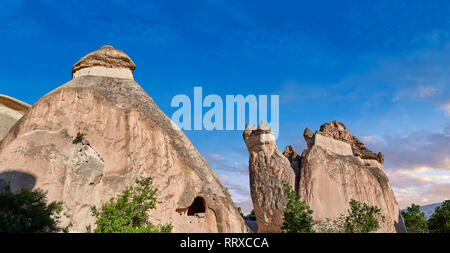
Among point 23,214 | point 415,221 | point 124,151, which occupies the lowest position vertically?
point 415,221

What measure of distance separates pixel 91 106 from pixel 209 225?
7.22 metres

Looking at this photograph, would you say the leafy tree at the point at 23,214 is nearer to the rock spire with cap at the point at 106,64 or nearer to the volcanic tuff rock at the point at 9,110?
the rock spire with cap at the point at 106,64

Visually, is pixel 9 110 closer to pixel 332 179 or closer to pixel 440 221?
Result: pixel 332 179

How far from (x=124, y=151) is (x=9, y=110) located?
10.5 meters

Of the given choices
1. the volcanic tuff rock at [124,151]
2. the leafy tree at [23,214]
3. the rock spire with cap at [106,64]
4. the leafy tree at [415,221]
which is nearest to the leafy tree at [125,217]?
the volcanic tuff rock at [124,151]

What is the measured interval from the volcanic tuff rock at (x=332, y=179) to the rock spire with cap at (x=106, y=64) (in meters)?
9.97

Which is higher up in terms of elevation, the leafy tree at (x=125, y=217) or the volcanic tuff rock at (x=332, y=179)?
the volcanic tuff rock at (x=332, y=179)

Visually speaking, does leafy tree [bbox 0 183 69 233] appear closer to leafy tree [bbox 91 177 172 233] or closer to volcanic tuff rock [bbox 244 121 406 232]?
leafy tree [bbox 91 177 172 233]

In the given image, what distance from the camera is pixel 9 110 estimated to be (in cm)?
Result: 2059

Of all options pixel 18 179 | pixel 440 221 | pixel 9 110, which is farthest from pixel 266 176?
pixel 9 110

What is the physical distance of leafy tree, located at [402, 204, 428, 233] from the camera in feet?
87.9

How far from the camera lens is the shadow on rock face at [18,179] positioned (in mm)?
10539
